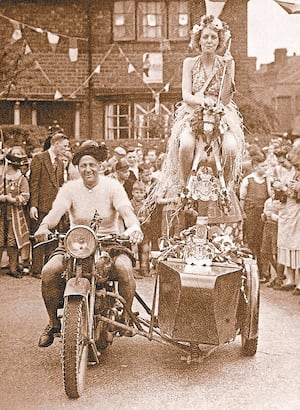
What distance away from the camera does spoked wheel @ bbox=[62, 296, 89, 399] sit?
5.05 metres

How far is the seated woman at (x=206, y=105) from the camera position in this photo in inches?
247

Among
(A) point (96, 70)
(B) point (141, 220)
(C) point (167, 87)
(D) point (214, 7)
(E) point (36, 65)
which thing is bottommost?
(B) point (141, 220)

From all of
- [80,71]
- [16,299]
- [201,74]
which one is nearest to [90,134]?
[80,71]

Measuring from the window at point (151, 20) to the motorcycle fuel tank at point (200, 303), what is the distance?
18.9 m

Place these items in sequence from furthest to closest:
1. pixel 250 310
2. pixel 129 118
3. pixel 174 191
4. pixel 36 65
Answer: pixel 129 118
pixel 36 65
pixel 174 191
pixel 250 310

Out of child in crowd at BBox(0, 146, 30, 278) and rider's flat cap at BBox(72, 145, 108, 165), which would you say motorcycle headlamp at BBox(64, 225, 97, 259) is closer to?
rider's flat cap at BBox(72, 145, 108, 165)

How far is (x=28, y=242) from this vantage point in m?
10.7

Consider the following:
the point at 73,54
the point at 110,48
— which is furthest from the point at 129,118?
the point at 73,54

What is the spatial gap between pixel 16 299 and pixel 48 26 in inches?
646

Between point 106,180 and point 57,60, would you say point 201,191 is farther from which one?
point 57,60

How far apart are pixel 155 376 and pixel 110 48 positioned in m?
19.2

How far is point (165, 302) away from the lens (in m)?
5.75

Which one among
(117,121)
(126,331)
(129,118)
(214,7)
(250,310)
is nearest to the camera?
(126,331)

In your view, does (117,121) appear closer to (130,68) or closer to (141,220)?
(130,68)
